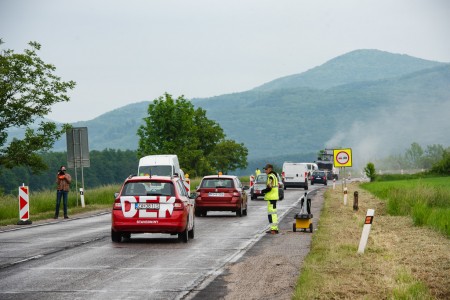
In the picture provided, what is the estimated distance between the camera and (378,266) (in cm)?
1323

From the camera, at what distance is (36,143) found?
49.2 meters

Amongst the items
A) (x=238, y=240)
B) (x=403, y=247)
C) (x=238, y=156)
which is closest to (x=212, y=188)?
(x=238, y=240)

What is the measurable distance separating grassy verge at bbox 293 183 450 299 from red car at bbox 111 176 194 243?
10.3 feet

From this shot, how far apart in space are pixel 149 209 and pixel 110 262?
12.3ft

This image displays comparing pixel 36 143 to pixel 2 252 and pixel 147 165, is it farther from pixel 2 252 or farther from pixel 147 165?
pixel 2 252

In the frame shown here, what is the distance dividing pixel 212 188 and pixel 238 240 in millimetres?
10539

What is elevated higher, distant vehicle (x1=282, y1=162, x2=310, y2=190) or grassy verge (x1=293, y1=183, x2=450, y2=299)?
distant vehicle (x1=282, y1=162, x2=310, y2=190)

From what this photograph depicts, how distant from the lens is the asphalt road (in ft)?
35.6

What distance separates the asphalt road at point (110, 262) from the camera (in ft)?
35.6

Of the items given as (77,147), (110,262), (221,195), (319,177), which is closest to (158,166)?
(77,147)

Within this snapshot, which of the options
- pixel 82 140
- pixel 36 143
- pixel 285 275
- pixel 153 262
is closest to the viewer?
pixel 285 275

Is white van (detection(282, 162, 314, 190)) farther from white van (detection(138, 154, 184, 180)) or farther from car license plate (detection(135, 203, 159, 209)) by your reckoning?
car license plate (detection(135, 203, 159, 209))

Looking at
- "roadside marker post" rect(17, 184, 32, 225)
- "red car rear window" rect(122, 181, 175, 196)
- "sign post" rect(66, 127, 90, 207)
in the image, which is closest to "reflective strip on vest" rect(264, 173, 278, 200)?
"red car rear window" rect(122, 181, 175, 196)

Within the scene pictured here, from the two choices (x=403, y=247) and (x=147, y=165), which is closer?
(x=403, y=247)
